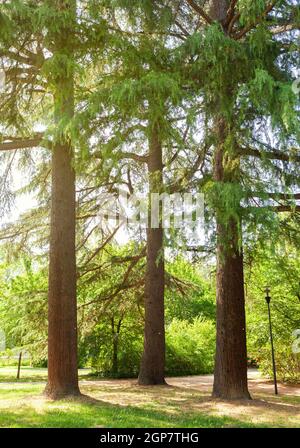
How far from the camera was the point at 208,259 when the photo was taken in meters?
11.0

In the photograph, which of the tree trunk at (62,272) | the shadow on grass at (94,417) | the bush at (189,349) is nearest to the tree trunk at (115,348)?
the bush at (189,349)

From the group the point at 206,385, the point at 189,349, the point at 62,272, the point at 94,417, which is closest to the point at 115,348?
the point at 189,349

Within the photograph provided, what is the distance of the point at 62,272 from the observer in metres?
9.25

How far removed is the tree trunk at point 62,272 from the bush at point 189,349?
31.6ft

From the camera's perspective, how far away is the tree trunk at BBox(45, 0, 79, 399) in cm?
894

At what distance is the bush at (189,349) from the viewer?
61.0 feet

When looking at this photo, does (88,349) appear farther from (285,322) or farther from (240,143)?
(240,143)

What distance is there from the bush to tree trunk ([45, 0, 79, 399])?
9630 millimetres

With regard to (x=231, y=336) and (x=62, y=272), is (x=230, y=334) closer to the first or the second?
(x=231, y=336)

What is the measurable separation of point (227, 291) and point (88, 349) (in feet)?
30.5

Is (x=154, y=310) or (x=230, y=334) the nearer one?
(x=230, y=334)

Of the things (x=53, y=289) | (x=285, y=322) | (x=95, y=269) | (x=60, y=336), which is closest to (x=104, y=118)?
(x=53, y=289)

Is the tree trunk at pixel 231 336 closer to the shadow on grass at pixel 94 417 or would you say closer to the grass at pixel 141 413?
→ the grass at pixel 141 413

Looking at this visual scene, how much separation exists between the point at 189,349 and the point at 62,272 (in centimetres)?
1120
